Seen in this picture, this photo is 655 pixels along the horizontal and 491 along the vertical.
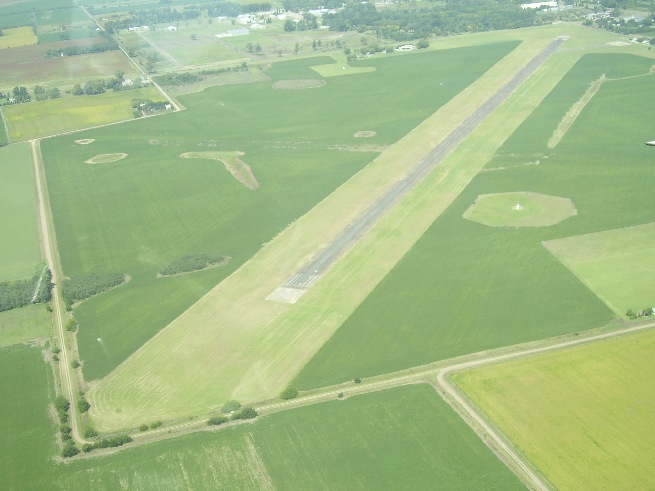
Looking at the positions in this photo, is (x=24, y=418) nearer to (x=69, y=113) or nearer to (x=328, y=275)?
(x=328, y=275)

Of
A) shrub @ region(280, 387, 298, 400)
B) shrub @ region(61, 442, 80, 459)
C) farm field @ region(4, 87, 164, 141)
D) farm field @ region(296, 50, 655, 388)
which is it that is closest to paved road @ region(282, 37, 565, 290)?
farm field @ region(296, 50, 655, 388)

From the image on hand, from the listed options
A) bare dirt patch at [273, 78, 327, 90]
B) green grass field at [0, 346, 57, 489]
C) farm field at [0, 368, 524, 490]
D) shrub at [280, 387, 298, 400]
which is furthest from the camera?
bare dirt patch at [273, 78, 327, 90]

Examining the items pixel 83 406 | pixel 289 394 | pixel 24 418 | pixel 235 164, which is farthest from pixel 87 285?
pixel 235 164

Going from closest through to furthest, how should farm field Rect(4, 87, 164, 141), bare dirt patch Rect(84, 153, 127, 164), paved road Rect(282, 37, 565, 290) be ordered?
1. paved road Rect(282, 37, 565, 290)
2. bare dirt patch Rect(84, 153, 127, 164)
3. farm field Rect(4, 87, 164, 141)

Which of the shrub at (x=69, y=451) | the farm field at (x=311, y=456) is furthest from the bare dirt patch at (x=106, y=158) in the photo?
the shrub at (x=69, y=451)

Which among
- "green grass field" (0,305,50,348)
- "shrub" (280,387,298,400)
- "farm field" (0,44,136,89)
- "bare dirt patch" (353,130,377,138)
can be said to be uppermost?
"farm field" (0,44,136,89)

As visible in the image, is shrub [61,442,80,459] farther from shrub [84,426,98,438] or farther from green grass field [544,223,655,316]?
green grass field [544,223,655,316]

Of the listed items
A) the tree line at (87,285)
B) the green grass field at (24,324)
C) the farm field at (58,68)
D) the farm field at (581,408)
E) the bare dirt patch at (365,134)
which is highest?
the farm field at (58,68)

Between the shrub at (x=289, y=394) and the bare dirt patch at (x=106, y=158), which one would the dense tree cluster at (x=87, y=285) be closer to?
the shrub at (x=289, y=394)
